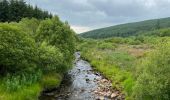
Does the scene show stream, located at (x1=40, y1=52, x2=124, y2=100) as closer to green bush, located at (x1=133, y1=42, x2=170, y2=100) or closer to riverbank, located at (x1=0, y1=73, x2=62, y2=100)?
riverbank, located at (x1=0, y1=73, x2=62, y2=100)

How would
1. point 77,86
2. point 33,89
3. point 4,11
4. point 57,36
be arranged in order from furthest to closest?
point 4,11
point 57,36
point 77,86
point 33,89

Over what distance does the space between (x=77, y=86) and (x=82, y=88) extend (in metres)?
1.72

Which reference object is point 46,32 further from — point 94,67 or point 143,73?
point 143,73

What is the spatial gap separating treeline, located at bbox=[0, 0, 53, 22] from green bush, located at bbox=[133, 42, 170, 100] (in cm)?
9600

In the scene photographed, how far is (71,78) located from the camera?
59.0 m

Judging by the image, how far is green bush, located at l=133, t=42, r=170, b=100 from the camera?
32.5m

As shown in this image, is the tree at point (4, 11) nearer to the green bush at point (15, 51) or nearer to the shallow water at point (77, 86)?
the shallow water at point (77, 86)

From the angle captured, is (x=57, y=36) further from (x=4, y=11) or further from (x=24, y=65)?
(x=4, y=11)

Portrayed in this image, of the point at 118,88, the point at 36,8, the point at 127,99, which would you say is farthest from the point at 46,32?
the point at 36,8

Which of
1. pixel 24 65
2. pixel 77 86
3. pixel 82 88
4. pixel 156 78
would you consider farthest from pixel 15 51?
pixel 156 78

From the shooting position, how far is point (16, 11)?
12900 cm

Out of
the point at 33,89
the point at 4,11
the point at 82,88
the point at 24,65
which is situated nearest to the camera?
the point at 33,89

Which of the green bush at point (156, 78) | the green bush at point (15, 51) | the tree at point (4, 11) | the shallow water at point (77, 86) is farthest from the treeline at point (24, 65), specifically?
the tree at point (4, 11)

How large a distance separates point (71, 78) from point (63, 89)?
31.8ft
